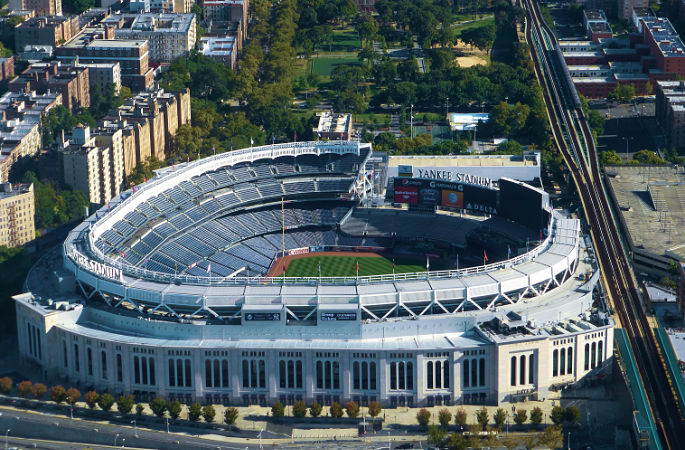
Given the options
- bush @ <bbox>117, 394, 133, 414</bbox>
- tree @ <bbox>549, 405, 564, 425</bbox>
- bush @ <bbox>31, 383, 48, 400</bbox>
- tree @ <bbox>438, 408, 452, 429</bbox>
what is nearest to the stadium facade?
bush @ <bbox>117, 394, 133, 414</bbox>

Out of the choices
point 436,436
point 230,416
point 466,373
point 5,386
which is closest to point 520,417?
point 466,373

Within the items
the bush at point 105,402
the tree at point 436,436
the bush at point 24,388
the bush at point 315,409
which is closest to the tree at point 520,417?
the tree at point 436,436

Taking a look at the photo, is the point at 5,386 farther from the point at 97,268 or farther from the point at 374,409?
the point at 374,409

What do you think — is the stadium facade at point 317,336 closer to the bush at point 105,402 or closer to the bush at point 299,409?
the bush at point 299,409

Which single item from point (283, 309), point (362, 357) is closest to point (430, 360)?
point (362, 357)

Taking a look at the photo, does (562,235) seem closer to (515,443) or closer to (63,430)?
(515,443)
